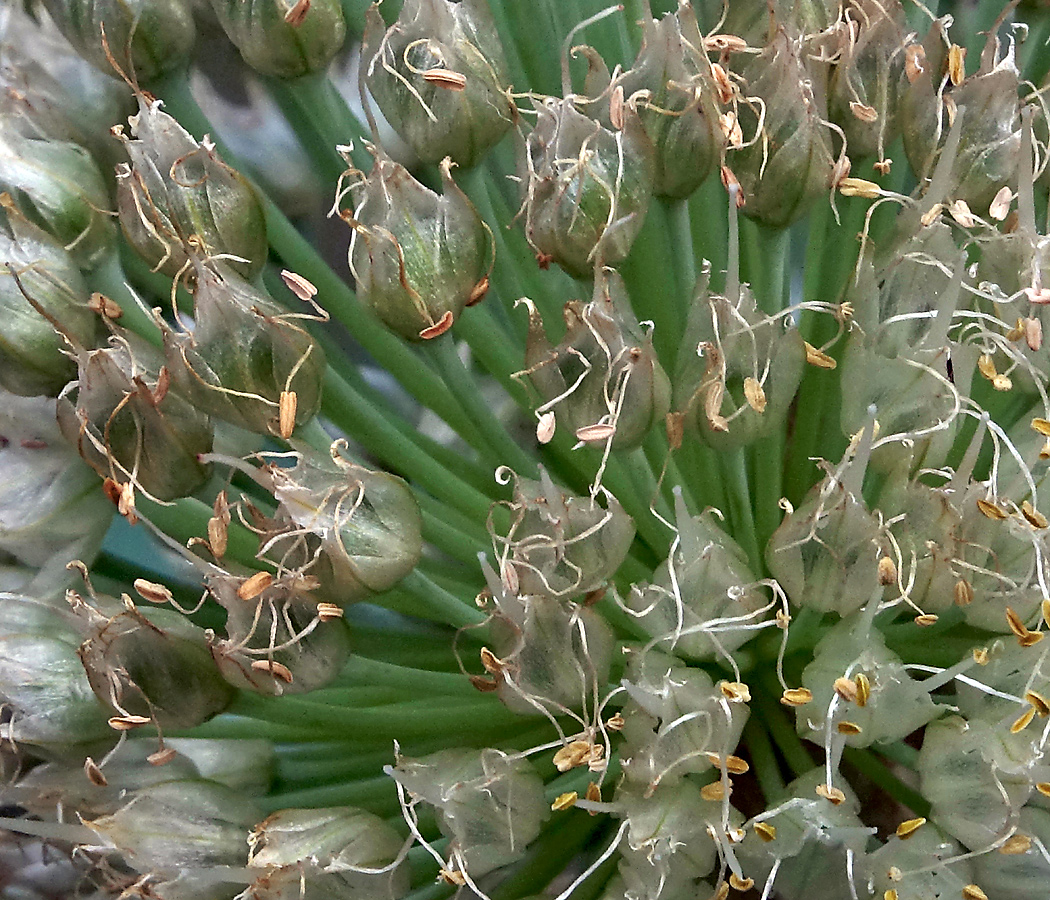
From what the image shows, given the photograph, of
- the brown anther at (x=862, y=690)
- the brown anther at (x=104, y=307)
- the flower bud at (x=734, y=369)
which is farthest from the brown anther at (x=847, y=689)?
the brown anther at (x=104, y=307)

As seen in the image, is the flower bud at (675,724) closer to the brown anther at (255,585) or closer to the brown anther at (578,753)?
the brown anther at (578,753)

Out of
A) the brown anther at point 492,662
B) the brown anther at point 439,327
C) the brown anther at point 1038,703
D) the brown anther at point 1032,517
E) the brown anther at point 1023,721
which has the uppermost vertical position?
the brown anther at point 439,327

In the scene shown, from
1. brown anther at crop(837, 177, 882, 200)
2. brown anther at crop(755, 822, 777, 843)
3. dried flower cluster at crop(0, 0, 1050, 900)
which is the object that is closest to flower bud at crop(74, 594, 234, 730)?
dried flower cluster at crop(0, 0, 1050, 900)

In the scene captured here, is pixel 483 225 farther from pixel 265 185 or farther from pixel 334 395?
pixel 265 185

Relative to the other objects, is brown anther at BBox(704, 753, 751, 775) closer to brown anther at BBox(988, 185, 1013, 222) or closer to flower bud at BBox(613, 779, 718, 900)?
flower bud at BBox(613, 779, 718, 900)

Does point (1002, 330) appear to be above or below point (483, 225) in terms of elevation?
below

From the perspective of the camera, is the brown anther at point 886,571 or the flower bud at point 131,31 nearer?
the brown anther at point 886,571

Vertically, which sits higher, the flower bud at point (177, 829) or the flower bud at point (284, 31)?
the flower bud at point (284, 31)

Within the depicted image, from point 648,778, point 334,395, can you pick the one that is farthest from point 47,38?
point 648,778

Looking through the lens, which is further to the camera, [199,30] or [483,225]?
[199,30]
